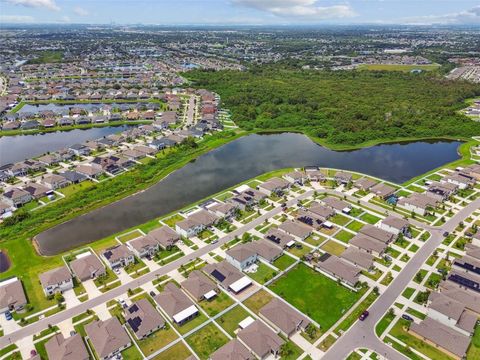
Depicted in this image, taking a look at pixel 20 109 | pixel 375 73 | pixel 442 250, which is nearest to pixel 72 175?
pixel 442 250

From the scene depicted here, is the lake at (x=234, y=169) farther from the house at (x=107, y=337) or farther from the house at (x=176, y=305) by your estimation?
the house at (x=176, y=305)

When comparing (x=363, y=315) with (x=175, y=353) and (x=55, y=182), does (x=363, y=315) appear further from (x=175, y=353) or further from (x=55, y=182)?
(x=55, y=182)

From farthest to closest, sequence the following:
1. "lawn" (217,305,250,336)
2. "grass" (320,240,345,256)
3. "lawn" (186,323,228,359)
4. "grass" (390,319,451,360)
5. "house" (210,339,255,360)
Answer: "grass" (320,240,345,256), "lawn" (217,305,250,336), "lawn" (186,323,228,359), "grass" (390,319,451,360), "house" (210,339,255,360)

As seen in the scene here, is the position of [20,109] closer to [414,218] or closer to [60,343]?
[60,343]

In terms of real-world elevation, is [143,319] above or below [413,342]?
below

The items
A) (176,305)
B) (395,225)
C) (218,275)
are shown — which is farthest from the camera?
(395,225)

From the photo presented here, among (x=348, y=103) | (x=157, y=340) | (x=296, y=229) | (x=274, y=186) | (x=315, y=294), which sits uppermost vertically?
(x=348, y=103)

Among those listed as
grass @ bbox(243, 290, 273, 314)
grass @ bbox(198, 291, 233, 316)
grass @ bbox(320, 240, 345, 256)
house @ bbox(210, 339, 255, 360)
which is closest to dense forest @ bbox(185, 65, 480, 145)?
grass @ bbox(320, 240, 345, 256)

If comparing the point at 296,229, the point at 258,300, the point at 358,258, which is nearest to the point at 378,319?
the point at 358,258

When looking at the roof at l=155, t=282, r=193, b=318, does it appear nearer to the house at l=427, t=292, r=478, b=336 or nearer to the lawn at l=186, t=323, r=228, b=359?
the lawn at l=186, t=323, r=228, b=359
